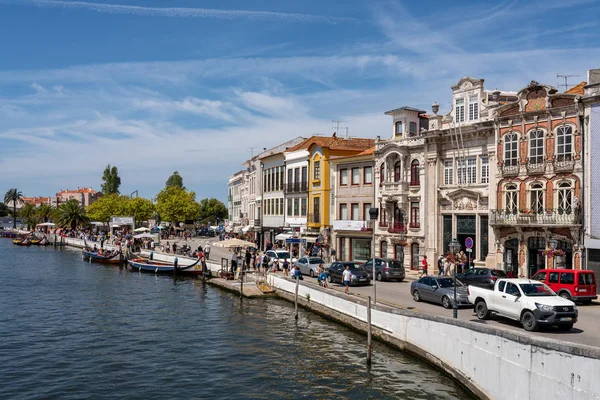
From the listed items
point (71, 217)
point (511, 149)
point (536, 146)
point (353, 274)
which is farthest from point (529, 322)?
point (71, 217)

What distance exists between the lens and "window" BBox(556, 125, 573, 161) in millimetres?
34500

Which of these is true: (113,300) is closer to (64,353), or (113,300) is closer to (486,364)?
(64,353)

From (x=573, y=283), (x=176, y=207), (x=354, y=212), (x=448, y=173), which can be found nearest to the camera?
(x=573, y=283)

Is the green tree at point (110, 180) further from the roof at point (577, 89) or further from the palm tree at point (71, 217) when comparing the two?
the roof at point (577, 89)

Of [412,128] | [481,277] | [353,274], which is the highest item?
[412,128]

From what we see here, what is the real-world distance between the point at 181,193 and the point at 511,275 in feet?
295

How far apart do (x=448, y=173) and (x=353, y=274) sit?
1252 cm

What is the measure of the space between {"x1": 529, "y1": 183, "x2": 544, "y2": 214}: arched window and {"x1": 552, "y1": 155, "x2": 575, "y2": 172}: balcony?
1.68 meters

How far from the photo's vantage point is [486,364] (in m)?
16.0

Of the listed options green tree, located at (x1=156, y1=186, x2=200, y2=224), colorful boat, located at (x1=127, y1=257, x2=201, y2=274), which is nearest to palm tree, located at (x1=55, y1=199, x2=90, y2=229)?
green tree, located at (x1=156, y1=186, x2=200, y2=224)

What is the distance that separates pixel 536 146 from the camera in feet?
119

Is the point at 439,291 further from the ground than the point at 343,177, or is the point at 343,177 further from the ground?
the point at 343,177

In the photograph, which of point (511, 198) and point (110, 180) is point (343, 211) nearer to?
point (511, 198)

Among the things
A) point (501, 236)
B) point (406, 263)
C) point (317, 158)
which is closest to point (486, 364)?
point (501, 236)
